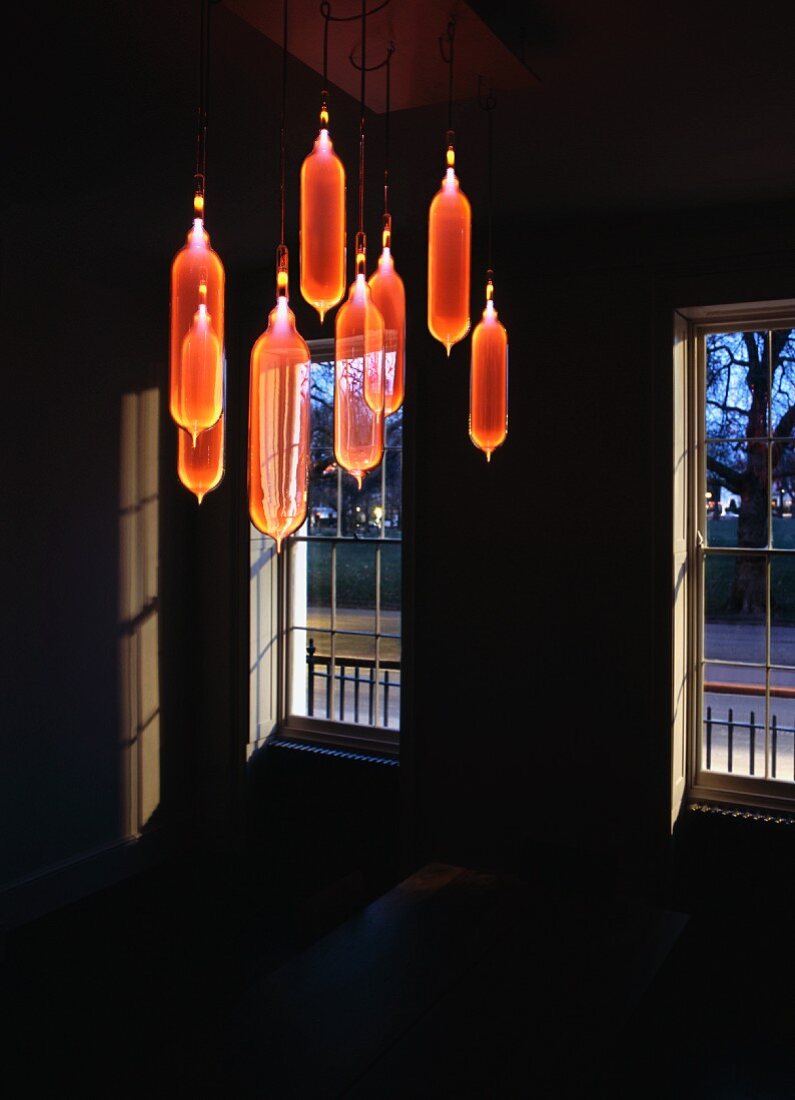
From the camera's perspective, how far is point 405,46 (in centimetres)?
208

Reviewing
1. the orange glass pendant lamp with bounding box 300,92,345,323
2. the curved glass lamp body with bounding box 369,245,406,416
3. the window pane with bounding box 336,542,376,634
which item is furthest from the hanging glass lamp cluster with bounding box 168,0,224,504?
the window pane with bounding box 336,542,376,634

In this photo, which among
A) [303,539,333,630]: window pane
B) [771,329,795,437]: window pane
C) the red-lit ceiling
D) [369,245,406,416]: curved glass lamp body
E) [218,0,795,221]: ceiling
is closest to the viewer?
[369,245,406,416]: curved glass lamp body

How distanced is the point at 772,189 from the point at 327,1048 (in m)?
3.06

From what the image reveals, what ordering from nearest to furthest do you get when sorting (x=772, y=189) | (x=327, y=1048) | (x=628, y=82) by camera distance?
(x=327, y=1048) < (x=628, y=82) < (x=772, y=189)

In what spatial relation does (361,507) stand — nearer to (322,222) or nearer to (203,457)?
(203,457)

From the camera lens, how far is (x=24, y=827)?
3945mm

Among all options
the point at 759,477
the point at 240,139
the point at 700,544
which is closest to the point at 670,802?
the point at 700,544

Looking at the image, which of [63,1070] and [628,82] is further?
[63,1070]

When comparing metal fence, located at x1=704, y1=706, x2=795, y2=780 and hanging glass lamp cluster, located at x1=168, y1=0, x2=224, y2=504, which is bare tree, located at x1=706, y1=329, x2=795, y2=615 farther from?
hanging glass lamp cluster, located at x1=168, y1=0, x2=224, y2=504

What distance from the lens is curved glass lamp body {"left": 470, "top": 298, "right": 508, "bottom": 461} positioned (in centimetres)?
200

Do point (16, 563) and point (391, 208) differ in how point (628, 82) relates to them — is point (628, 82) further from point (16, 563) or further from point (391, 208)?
point (16, 563)

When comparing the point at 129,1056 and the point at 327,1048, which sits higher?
the point at 327,1048

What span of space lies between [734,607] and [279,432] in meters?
2.70

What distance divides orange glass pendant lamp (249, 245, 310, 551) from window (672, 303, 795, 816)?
2389 mm
